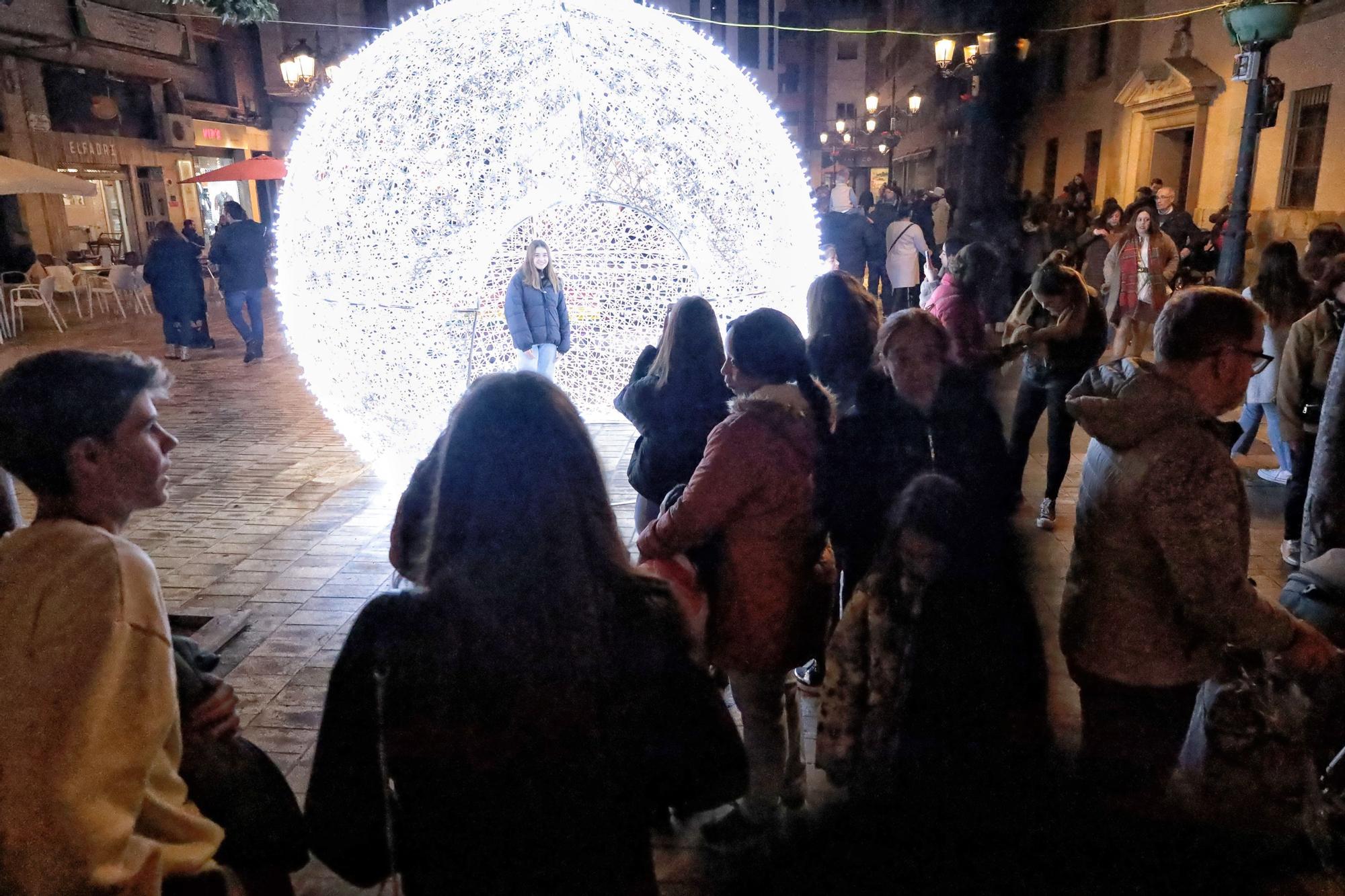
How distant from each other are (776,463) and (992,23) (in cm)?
2830

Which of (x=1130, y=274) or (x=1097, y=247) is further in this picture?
(x=1097, y=247)

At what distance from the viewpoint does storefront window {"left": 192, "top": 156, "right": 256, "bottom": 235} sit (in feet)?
84.4

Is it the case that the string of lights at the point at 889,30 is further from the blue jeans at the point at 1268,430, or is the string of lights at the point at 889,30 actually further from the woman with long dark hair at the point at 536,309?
the blue jeans at the point at 1268,430

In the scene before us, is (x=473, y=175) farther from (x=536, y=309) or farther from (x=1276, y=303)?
(x=1276, y=303)

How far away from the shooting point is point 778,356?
2660mm

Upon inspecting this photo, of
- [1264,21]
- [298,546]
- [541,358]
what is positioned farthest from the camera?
[1264,21]

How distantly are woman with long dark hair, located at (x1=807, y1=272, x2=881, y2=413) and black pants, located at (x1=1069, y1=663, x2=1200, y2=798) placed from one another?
1385 millimetres

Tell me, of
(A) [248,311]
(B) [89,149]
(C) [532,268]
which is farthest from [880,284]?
(B) [89,149]

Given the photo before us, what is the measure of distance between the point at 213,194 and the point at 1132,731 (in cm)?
2958

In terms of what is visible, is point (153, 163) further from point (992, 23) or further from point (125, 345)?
point (992, 23)

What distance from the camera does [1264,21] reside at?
7.30m

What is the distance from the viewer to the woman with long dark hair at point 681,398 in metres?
3.17

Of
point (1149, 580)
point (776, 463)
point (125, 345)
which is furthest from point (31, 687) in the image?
point (125, 345)

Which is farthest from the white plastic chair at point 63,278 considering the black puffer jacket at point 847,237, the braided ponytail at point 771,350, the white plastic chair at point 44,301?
the braided ponytail at point 771,350
